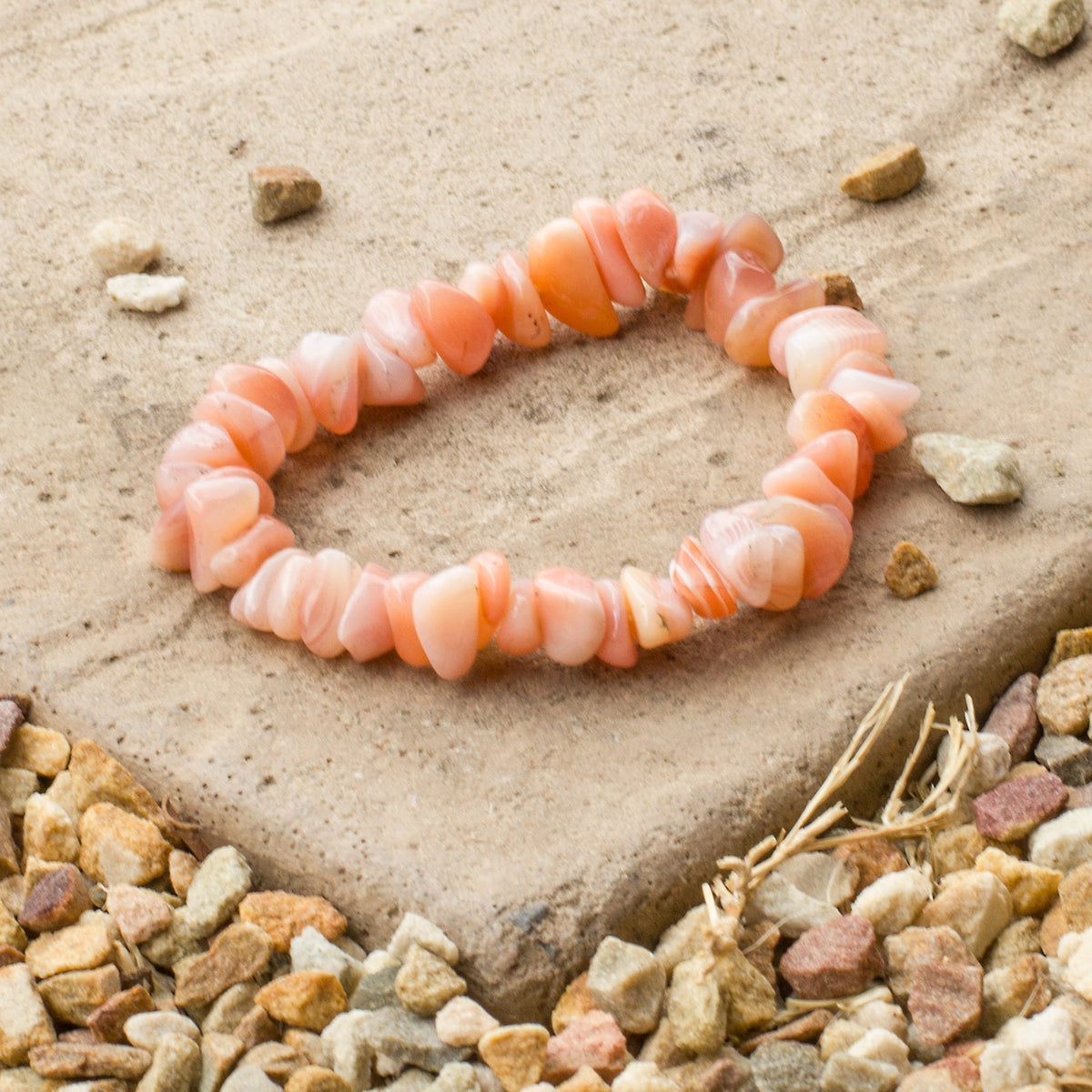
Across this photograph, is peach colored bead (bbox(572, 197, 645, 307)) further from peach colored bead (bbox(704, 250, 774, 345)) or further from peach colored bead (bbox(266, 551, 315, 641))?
peach colored bead (bbox(266, 551, 315, 641))

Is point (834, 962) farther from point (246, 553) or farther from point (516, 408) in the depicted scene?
point (516, 408)

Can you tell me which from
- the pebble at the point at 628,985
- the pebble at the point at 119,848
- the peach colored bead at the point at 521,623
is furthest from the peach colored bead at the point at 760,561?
the pebble at the point at 119,848

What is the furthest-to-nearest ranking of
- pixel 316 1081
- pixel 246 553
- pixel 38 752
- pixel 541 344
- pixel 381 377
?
pixel 541 344 < pixel 381 377 < pixel 246 553 < pixel 38 752 < pixel 316 1081

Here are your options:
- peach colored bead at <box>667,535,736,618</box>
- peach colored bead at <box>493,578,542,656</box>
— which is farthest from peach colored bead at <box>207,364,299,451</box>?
peach colored bead at <box>667,535,736,618</box>

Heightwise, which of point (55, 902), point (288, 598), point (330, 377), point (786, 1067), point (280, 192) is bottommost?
point (786, 1067)

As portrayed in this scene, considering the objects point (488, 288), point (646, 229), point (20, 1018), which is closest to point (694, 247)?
point (646, 229)

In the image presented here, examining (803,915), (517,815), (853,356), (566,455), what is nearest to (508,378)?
(566,455)

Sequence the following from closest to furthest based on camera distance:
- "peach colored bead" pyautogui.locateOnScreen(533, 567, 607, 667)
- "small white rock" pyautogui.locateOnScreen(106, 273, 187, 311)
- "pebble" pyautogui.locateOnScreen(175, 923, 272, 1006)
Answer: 1. "pebble" pyautogui.locateOnScreen(175, 923, 272, 1006)
2. "peach colored bead" pyautogui.locateOnScreen(533, 567, 607, 667)
3. "small white rock" pyautogui.locateOnScreen(106, 273, 187, 311)
